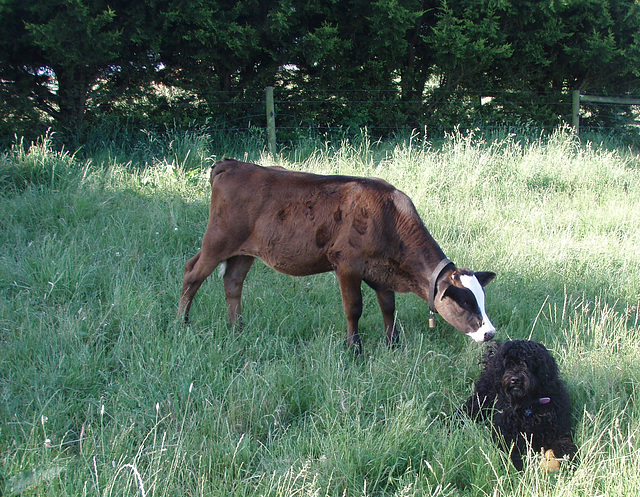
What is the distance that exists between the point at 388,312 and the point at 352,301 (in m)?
0.34

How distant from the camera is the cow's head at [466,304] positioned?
12.6 feet

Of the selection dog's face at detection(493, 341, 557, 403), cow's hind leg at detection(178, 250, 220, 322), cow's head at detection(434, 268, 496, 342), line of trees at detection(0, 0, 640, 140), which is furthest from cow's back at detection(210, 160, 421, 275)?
line of trees at detection(0, 0, 640, 140)

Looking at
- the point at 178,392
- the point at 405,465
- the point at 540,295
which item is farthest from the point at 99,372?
the point at 540,295

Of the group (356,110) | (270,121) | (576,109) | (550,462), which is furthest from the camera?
(576,109)

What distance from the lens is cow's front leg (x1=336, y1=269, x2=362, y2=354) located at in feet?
14.3

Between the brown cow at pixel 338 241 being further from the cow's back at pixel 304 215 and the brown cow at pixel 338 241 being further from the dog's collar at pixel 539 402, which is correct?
the dog's collar at pixel 539 402

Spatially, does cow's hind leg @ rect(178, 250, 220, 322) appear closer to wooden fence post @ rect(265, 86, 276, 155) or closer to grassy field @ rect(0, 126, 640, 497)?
grassy field @ rect(0, 126, 640, 497)

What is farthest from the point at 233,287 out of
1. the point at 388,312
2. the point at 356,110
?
the point at 356,110

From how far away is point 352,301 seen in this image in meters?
4.41

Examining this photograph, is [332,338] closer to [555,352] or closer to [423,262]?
[423,262]

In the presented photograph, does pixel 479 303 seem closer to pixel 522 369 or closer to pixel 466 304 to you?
pixel 466 304

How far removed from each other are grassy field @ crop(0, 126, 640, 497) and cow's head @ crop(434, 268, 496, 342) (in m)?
0.29

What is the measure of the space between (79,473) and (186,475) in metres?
0.50

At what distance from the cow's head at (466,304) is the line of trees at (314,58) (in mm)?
7772
